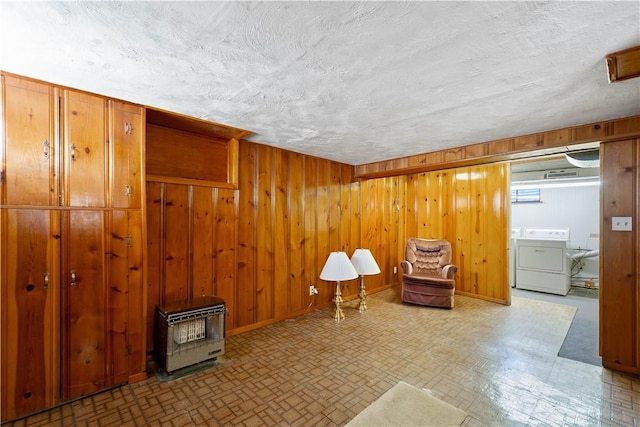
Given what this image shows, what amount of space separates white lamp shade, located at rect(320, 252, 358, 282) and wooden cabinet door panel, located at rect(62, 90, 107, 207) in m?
2.35

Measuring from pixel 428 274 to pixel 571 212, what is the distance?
4.07m

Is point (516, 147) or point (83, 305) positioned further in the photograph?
point (516, 147)

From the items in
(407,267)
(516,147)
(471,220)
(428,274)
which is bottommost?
(428,274)

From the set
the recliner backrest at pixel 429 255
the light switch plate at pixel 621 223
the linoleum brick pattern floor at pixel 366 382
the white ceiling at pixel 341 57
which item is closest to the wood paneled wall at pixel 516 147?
the white ceiling at pixel 341 57

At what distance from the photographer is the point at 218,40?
1.39 m

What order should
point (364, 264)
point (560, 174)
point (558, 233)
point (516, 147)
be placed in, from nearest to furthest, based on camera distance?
point (516, 147), point (364, 264), point (560, 174), point (558, 233)

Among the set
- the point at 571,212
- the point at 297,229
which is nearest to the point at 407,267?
the point at 297,229

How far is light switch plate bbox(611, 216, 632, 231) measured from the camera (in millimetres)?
2418

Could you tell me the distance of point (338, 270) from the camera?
337cm

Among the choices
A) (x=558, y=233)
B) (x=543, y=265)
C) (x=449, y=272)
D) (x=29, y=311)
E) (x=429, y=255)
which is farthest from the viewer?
(x=558, y=233)

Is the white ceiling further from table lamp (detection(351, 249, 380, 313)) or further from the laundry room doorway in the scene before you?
the laundry room doorway

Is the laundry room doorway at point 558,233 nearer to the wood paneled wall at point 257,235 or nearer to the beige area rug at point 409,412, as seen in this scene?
the wood paneled wall at point 257,235

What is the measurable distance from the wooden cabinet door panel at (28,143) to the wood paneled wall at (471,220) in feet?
17.5

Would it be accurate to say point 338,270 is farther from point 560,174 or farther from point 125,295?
point 560,174
